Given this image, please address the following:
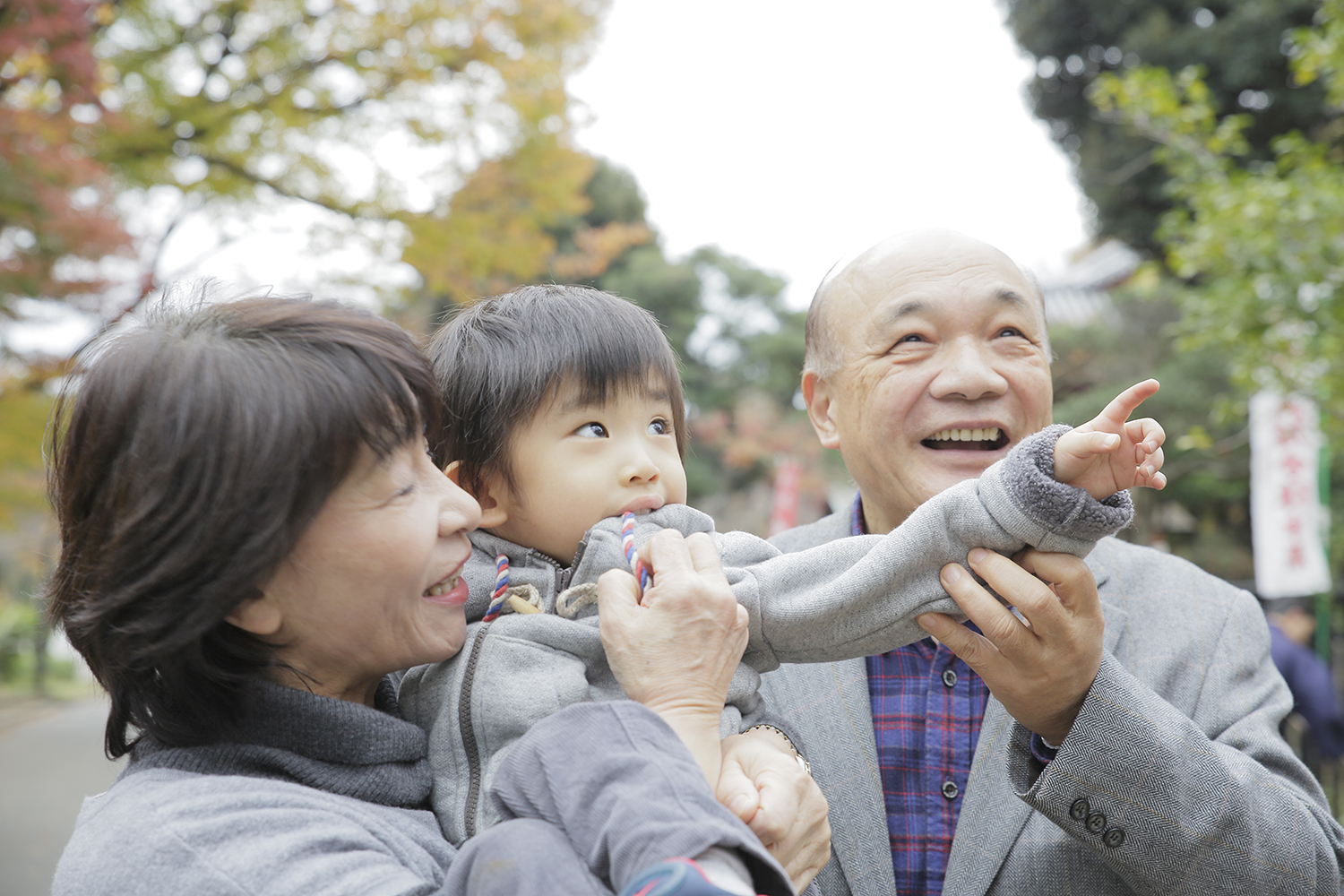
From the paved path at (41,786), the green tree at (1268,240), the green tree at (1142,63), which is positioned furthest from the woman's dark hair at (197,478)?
the green tree at (1142,63)

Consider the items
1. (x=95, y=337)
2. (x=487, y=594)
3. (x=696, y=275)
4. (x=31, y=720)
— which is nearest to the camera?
(x=95, y=337)

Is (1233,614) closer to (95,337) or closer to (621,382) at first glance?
(621,382)

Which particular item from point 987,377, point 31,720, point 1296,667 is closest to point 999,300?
point 987,377

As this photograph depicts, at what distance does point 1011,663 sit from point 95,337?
1.72 meters

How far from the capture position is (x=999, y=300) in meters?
2.43

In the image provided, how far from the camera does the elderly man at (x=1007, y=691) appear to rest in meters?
1.84

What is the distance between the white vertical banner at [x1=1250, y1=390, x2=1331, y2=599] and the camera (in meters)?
9.06

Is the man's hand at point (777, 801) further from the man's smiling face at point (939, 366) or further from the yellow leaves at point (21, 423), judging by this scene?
the yellow leaves at point (21, 423)

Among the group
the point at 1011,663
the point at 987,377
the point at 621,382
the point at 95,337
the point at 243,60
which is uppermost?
the point at 243,60

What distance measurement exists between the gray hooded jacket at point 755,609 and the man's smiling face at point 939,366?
74 centimetres

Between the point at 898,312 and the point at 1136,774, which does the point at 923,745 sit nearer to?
the point at 1136,774

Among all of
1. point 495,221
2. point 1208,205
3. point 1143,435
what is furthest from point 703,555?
point 495,221

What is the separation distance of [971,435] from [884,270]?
0.51 m

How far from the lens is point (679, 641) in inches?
61.4
